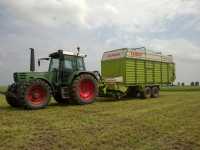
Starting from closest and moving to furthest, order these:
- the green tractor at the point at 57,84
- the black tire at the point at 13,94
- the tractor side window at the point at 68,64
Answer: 1. the green tractor at the point at 57,84
2. the black tire at the point at 13,94
3. the tractor side window at the point at 68,64

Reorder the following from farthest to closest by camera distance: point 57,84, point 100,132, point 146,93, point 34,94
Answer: point 146,93 → point 57,84 → point 34,94 → point 100,132

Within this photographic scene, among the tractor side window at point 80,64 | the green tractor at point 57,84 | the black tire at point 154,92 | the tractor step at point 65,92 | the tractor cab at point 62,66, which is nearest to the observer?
the green tractor at point 57,84

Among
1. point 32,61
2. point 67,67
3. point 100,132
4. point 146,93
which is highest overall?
point 32,61

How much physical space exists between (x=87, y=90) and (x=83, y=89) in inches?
10.9

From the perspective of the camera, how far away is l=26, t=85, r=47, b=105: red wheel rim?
39.5ft

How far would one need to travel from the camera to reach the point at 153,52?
63.8 ft

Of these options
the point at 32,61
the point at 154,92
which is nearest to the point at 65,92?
the point at 32,61

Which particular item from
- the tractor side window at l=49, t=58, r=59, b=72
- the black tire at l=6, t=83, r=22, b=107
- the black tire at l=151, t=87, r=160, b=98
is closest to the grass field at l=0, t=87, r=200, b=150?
the black tire at l=6, t=83, r=22, b=107

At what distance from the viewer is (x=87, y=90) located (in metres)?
14.3

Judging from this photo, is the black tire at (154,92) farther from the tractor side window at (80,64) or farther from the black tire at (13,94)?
the black tire at (13,94)

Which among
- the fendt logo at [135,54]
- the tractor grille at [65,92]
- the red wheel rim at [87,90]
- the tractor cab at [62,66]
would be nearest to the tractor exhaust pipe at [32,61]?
the tractor cab at [62,66]

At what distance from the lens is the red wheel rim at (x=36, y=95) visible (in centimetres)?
1202

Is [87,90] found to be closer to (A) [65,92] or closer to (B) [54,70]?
(A) [65,92]

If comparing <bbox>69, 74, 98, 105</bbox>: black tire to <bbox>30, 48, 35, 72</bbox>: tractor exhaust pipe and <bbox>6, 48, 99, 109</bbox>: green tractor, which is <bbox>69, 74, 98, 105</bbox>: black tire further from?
<bbox>30, 48, 35, 72</bbox>: tractor exhaust pipe
